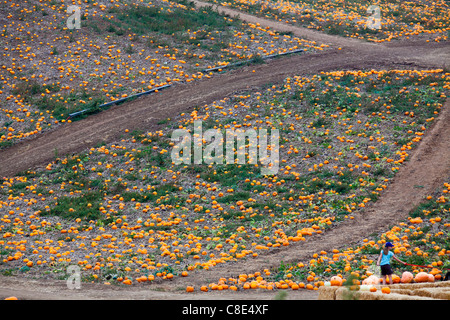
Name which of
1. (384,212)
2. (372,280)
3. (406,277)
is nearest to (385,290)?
(372,280)

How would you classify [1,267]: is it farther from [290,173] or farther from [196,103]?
[196,103]

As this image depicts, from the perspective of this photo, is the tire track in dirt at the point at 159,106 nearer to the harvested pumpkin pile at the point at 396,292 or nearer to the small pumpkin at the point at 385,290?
the harvested pumpkin pile at the point at 396,292

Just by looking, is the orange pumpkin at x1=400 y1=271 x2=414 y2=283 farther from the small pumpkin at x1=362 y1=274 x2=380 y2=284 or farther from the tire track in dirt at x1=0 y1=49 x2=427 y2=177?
the tire track in dirt at x1=0 y1=49 x2=427 y2=177

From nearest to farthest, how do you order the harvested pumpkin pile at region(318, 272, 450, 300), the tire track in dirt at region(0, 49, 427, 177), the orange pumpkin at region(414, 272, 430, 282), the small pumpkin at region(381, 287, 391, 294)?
the harvested pumpkin pile at region(318, 272, 450, 300) → the small pumpkin at region(381, 287, 391, 294) → the orange pumpkin at region(414, 272, 430, 282) → the tire track in dirt at region(0, 49, 427, 177)

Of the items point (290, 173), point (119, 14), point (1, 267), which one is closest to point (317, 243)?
point (290, 173)

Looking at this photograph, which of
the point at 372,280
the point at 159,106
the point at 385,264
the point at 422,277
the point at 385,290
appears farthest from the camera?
the point at 159,106

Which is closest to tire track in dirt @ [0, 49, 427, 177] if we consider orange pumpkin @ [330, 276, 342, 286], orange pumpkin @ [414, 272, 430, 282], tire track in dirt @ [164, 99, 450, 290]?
tire track in dirt @ [164, 99, 450, 290]

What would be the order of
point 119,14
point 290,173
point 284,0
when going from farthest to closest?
point 284,0, point 119,14, point 290,173

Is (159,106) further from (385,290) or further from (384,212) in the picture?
(385,290)
